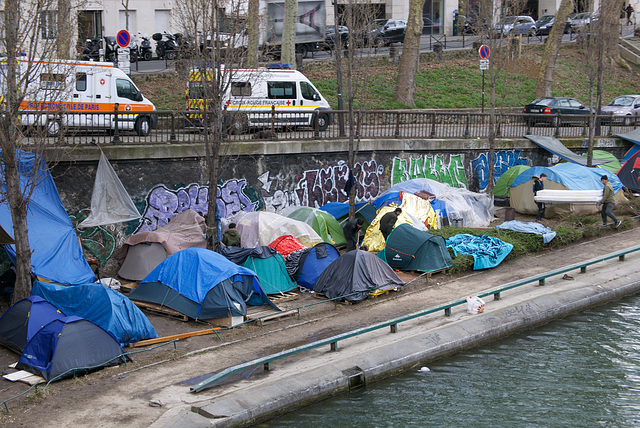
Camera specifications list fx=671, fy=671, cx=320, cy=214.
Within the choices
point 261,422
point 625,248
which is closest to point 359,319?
point 261,422

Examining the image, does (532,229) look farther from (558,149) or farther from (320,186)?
(558,149)

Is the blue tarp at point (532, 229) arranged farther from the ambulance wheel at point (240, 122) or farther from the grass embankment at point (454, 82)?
the grass embankment at point (454, 82)

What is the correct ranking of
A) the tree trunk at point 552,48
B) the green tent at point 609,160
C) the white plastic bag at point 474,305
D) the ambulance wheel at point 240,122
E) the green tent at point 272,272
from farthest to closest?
the tree trunk at point 552,48 → the green tent at point 609,160 → the ambulance wheel at point 240,122 → the green tent at point 272,272 → the white plastic bag at point 474,305

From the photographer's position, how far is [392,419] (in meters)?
10.9

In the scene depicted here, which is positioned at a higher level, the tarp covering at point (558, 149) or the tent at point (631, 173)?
the tarp covering at point (558, 149)

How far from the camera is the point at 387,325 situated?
13.2m

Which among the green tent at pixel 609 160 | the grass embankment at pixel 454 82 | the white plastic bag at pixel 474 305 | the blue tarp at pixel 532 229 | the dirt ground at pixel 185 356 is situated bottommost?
the dirt ground at pixel 185 356

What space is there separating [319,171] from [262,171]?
2.17m

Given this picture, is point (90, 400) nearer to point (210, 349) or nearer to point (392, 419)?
point (210, 349)

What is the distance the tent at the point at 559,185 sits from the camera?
22953mm

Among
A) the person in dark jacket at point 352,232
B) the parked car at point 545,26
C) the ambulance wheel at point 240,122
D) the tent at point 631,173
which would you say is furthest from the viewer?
the parked car at point 545,26

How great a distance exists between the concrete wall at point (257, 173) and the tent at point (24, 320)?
13.2 ft

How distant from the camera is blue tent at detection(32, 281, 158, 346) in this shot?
1229 cm

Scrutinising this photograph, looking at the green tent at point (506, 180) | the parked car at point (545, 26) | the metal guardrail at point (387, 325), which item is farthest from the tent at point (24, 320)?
the parked car at point (545, 26)
